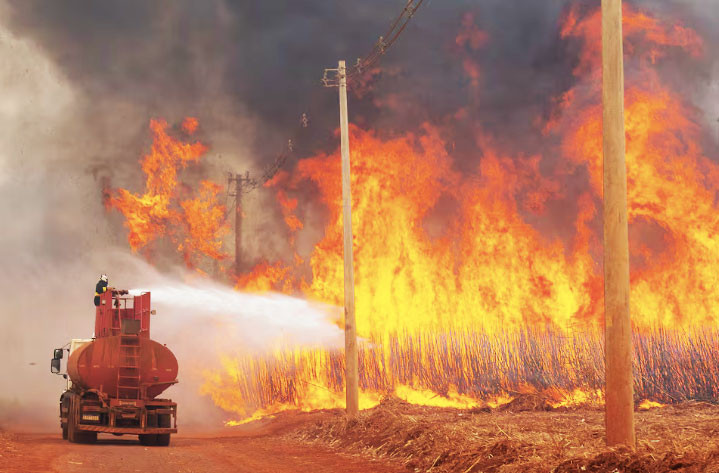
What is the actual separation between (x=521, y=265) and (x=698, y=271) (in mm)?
6900

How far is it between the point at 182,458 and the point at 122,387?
18.5 ft

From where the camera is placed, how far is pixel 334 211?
40.1 m

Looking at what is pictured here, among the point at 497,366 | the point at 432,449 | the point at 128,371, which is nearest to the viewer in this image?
the point at 432,449

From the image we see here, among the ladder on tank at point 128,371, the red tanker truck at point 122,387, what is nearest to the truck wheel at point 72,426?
the red tanker truck at point 122,387

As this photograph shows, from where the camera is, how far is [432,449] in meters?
18.4

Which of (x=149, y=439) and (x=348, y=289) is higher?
(x=348, y=289)

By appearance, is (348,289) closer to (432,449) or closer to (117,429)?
(117,429)

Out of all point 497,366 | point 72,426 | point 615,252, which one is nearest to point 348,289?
point 72,426

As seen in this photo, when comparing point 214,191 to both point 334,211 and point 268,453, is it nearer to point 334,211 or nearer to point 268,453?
point 334,211

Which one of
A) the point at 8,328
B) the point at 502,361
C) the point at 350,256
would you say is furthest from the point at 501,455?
the point at 8,328

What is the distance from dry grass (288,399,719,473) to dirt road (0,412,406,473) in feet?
3.05

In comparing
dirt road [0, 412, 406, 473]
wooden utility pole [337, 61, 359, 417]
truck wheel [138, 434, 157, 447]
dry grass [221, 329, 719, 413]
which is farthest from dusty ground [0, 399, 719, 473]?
dry grass [221, 329, 719, 413]

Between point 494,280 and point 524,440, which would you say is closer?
point 524,440

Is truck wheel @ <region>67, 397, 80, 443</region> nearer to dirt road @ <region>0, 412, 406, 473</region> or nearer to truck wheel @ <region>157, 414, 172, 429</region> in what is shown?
dirt road @ <region>0, 412, 406, 473</region>
